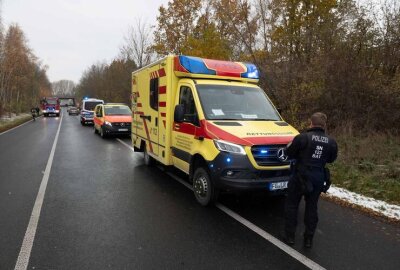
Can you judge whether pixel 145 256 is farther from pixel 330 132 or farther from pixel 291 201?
pixel 330 132

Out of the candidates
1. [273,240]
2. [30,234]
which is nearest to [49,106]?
[30,234]

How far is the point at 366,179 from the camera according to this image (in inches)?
308

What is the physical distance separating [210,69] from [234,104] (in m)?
0.98

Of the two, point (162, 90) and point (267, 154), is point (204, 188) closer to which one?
point (267, 154)

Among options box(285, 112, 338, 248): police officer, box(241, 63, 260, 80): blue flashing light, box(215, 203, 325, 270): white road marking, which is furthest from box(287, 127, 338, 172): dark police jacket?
box(241, 63, 260, 80): blue flashing light

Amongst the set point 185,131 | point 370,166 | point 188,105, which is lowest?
point 370,166

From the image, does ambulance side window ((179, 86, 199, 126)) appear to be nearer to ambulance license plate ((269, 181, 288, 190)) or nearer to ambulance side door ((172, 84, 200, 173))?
ambulance side door ((172, 84, 200, 173))

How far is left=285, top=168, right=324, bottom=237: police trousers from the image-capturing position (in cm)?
446

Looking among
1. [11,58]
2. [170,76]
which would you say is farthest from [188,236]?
[11,58]

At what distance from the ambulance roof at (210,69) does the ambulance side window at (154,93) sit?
113 cm

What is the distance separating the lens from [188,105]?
6.79 meters

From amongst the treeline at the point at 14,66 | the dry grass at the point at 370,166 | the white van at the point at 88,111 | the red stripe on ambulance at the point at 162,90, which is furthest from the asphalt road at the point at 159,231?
the treeline at the point at 14,66

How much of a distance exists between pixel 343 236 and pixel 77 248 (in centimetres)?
371

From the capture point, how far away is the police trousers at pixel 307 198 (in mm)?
4457
